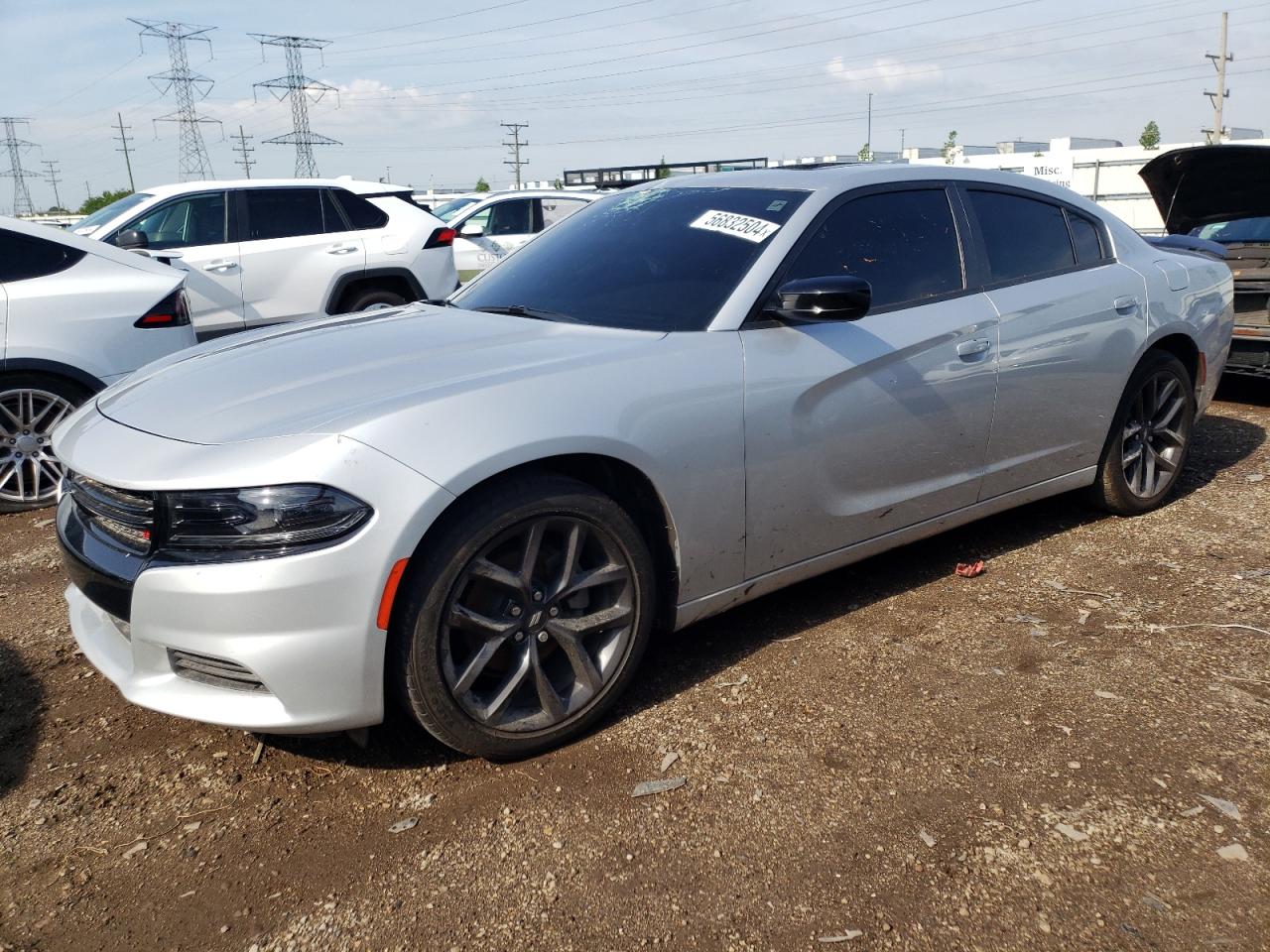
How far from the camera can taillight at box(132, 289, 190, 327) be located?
224 inches

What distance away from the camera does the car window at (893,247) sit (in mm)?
3592

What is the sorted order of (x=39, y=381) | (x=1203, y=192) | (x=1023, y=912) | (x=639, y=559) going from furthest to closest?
(x=1203, y=192), (x=39, y=381), (x=639, y=559), (x=1023, y=912)

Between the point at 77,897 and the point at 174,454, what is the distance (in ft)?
3.48

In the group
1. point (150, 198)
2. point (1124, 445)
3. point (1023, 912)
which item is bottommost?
point (1023, 912)

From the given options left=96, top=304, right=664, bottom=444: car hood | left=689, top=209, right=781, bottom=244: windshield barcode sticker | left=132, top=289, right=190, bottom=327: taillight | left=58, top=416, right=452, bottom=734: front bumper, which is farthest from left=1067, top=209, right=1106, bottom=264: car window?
left=132, top=289, right=190, bottom=327: taillight

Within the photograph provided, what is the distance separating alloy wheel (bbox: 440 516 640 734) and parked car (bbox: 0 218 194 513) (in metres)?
3.73

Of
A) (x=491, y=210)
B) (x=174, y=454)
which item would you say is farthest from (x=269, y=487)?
(x=491, y=210)

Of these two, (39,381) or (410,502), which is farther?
(39,381)

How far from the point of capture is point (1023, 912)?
2303 mm

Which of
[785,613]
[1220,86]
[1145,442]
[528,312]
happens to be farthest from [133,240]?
[1220,86]

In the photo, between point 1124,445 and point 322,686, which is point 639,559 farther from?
point 1124,445

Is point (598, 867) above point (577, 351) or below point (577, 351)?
below

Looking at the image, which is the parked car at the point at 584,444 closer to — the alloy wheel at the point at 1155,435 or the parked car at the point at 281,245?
the alloy wheel at the point at 1155,435

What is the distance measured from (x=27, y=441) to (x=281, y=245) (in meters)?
3.94
